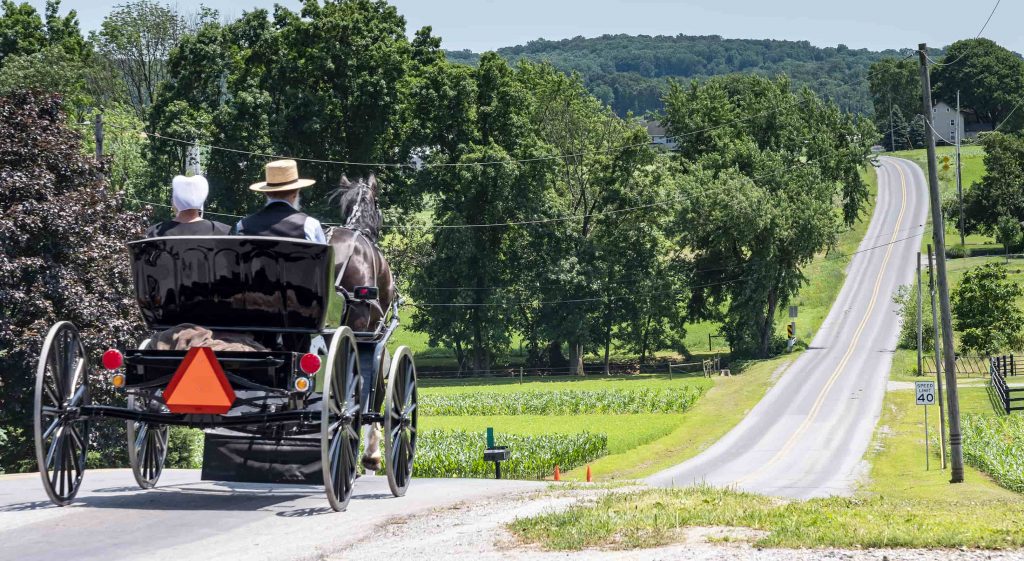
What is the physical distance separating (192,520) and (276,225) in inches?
112

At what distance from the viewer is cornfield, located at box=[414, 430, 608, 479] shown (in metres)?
40.2

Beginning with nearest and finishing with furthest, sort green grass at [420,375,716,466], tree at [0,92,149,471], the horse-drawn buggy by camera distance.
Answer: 1. the horse-drawn buggy
2. tree at [0,92,149,471]
3. green grass at [420,375,716,466]

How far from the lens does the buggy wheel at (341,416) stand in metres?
10.2

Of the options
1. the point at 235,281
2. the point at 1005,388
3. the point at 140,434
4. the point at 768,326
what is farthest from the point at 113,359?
the point at 768,326

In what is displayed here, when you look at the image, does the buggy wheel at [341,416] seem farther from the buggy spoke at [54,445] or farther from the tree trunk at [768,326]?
the tree trunk at [768,326]

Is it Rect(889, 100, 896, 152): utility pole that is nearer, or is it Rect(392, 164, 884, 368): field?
Rect(392, 164, 884, 368): field

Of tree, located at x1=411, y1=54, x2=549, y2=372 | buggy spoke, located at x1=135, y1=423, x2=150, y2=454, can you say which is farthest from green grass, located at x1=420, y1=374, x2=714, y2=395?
buggy spoke, located at x1=135, y1=423, x2=150, y2=454

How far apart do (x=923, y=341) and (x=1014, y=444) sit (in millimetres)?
38661

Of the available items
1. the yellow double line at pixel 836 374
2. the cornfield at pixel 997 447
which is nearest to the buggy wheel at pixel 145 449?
the yellow double line at pixel 836 374

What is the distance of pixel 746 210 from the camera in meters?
81.0

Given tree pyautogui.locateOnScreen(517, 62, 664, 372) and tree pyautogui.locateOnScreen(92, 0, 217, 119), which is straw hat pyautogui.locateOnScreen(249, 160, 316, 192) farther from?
tree pyautogui.locateOnScreen(92, 0, 217, 119)

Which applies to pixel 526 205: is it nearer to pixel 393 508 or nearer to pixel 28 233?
Answer: pixel 28 233

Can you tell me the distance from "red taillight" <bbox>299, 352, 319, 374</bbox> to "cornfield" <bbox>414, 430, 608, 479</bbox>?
29180 millimetres

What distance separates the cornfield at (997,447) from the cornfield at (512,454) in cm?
1475
